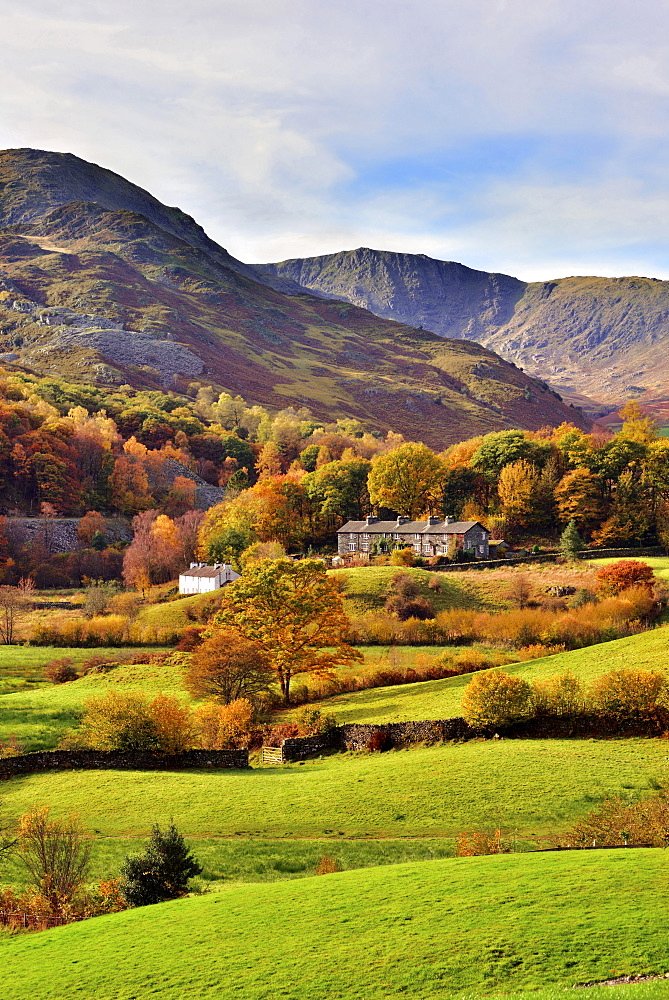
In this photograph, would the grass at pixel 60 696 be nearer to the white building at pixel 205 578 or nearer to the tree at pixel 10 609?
the tree at pixel 10 609

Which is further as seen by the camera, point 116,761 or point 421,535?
point 421,535

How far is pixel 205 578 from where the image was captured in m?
94.8

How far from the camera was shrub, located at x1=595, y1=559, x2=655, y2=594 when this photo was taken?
75375mm

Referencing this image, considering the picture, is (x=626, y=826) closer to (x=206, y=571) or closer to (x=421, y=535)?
(x=206, y=571)

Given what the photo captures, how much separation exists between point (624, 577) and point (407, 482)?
43637 mm

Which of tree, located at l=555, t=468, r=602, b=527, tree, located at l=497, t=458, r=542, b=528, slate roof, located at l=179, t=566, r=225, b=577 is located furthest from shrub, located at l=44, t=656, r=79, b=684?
tree, located at l=555, t=468, r=602, b=527

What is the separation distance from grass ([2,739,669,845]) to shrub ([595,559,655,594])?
3763cm

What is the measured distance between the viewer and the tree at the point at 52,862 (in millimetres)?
25125

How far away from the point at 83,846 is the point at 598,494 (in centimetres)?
8926

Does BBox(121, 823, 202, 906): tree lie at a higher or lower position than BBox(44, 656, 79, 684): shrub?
higher

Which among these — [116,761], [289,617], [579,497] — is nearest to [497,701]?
[116,761]

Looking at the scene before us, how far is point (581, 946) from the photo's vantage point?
16.9 m

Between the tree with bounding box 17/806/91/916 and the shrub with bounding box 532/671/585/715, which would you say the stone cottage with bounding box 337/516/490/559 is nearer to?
the shrub with bounding box 532/671/585/715

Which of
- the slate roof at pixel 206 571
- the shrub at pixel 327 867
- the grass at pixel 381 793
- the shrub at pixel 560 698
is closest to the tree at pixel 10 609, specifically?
the slate roof at pixel 206 571
